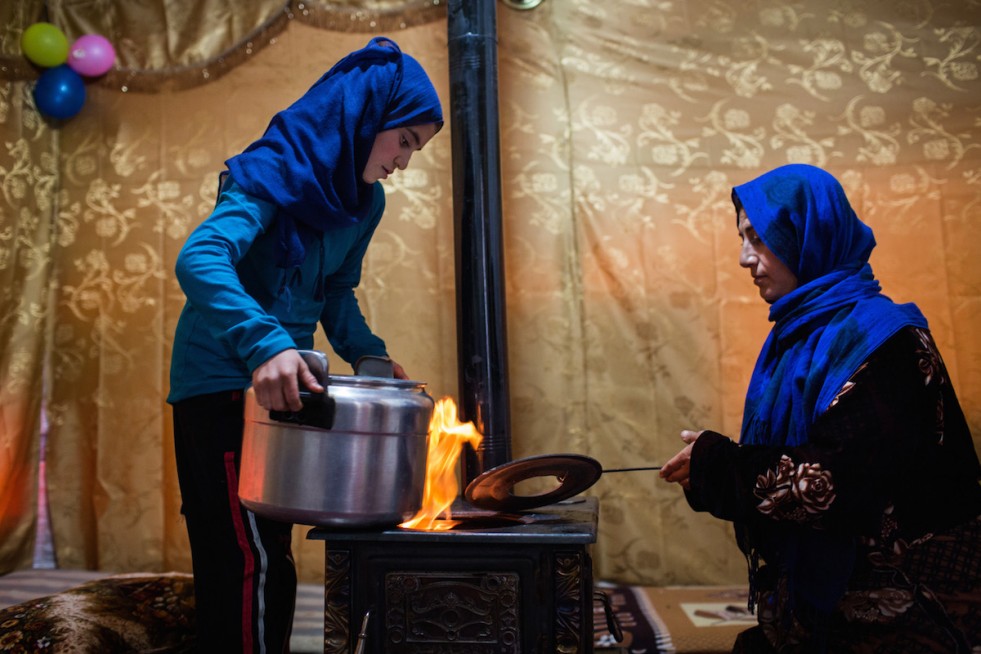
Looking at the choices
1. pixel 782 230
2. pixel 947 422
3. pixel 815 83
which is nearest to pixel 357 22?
pixel 815 83

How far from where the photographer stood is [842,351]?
4.71ft

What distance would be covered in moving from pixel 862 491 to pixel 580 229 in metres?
1.83

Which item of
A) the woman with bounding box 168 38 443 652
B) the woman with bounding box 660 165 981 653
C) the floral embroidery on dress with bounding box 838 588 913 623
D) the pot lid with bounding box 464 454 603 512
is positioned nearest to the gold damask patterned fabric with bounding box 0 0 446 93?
the woman with bounding box 168 38 443 652

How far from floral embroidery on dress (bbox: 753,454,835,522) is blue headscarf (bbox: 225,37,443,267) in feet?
3.06

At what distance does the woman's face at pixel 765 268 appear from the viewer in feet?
5.42

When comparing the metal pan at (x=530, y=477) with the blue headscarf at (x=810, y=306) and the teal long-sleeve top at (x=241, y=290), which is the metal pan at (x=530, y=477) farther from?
the teal long-sleeve top at (x=241, y=290)

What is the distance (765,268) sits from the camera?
167 cm

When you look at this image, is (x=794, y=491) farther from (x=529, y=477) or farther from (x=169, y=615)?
(x=169, y=615)

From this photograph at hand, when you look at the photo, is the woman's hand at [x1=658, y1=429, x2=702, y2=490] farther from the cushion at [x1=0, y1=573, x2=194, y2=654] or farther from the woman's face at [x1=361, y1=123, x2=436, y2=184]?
the cushion at [x1=0, y1=573, x2=194, y2=654]

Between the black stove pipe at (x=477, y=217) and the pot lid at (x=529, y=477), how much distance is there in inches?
33.6

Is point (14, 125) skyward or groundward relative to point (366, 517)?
skyward

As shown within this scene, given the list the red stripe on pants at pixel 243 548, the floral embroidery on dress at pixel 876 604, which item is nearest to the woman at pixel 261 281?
the red stripe on pants at pixel 243 548

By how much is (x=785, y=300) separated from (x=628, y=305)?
54.3 inches

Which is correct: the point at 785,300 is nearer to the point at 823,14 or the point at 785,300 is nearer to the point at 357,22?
the point at 823,14
